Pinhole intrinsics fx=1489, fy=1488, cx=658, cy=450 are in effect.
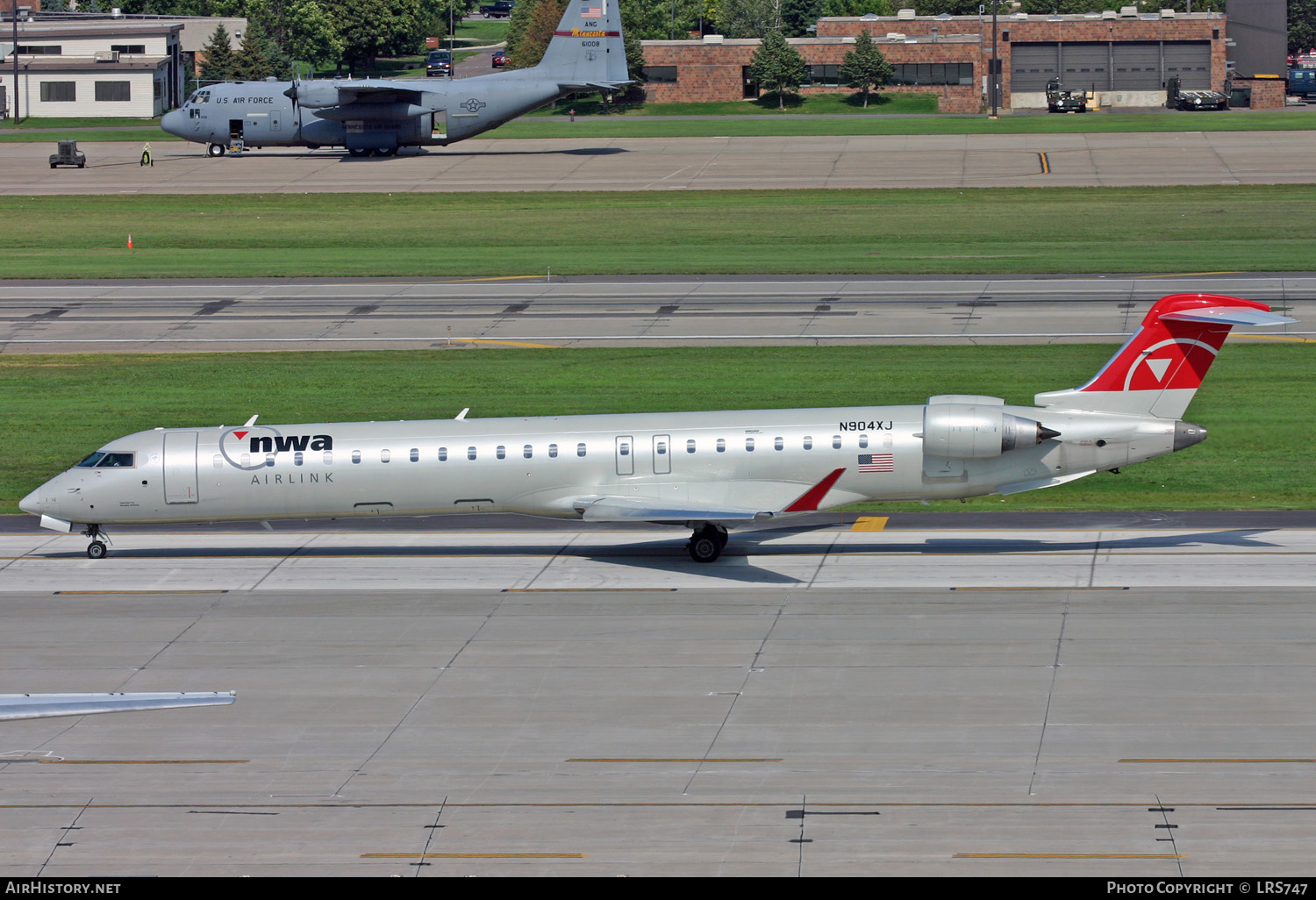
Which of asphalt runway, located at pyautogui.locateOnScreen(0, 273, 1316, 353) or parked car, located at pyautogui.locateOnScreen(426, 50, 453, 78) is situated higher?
parked car, located at pyautogui.locateOnScreen(426, 50, 453, 78)

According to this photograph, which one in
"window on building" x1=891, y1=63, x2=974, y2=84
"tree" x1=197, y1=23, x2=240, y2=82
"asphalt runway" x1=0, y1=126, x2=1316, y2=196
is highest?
"tree" x1=197, y1=23, x2=240, y2=82

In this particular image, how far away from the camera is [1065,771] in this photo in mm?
21422

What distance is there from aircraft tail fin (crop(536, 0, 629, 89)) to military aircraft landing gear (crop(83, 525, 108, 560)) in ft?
220

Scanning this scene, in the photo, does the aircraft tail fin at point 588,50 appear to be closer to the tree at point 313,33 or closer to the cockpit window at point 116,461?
the cockpit window at point 116,461

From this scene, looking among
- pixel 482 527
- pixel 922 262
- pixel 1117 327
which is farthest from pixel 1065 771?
pixel 922 262

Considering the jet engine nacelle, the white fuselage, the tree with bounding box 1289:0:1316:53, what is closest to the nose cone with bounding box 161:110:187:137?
the white fuselage

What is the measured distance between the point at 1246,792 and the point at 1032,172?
235ft

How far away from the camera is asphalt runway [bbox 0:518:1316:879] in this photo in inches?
774

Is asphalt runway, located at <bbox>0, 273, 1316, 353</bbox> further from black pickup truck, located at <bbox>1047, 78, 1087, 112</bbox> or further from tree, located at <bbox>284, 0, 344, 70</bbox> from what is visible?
tree, located at <bbox>284, 0, 344, 70</bbox>

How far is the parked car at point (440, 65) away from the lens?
154 metres

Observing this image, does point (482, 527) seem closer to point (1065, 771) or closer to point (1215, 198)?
point (1065, 771)

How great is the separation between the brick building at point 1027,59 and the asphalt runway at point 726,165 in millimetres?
31147
